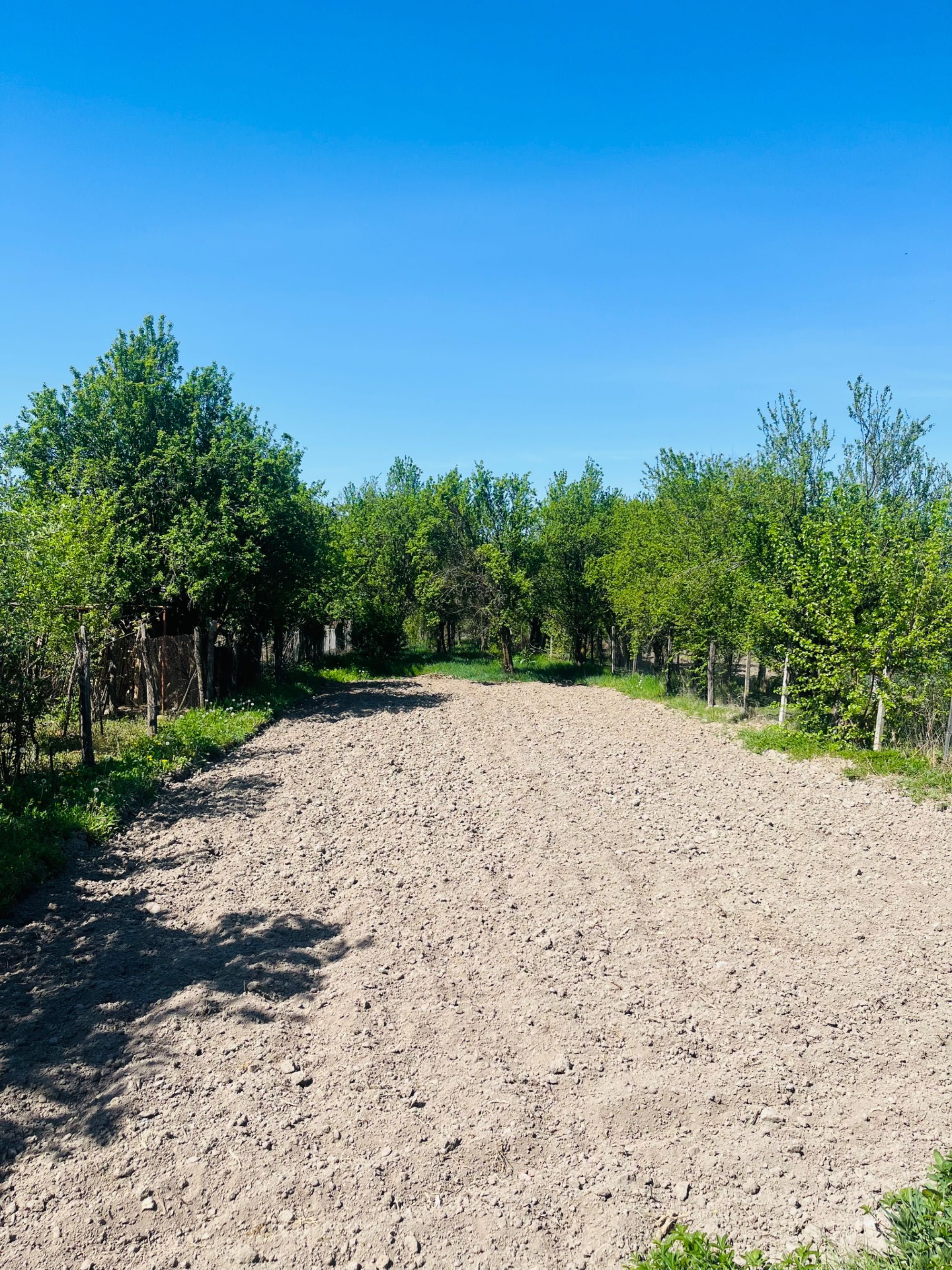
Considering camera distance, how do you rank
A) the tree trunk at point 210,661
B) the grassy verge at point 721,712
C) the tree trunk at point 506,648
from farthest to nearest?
1. the tree trunk at point 506,648
2. the tree trunk at point 210,661
3. the grassy verge at point 721,712

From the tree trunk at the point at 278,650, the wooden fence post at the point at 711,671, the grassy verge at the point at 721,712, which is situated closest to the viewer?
the grassy verge at the point at 721,712

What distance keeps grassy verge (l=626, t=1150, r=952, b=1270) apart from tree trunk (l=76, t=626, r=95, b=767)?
10.5m

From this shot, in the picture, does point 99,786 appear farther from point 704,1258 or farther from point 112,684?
point 704,1258

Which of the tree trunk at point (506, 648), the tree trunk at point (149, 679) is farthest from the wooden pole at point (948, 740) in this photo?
the tree trunk at point (506, 648)

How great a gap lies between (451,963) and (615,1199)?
2.56 metres

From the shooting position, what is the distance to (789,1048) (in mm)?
5223

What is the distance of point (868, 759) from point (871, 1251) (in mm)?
10463

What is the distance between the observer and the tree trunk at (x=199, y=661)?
17.4 metres

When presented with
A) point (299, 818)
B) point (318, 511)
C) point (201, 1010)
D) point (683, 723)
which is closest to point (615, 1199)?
point (201, 1010)

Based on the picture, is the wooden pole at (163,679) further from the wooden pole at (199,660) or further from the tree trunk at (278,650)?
the tree trunk at (278,650)

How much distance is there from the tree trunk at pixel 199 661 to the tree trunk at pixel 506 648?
15642 mm

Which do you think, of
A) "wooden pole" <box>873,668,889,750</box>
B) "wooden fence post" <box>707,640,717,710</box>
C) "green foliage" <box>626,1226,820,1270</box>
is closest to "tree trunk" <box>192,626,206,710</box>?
"wooden fence post" <box>707,640,717,710</box>

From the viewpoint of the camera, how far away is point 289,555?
20625mm

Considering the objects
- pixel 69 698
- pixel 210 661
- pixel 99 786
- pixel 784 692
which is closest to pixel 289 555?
pixel 210 661
